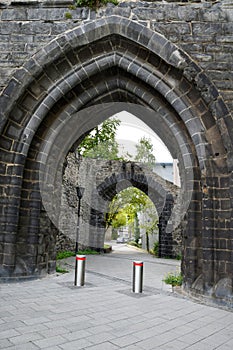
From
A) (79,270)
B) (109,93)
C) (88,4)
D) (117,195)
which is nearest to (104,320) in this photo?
(79,270)

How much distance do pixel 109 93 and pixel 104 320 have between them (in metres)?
4.59

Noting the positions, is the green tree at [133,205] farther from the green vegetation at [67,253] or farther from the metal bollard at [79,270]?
the metal bollard at [79,270]

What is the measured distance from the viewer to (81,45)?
17.6 feet

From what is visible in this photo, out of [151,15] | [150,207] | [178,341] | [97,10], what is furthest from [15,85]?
[150,207]

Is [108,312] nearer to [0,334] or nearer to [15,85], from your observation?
[0,334]

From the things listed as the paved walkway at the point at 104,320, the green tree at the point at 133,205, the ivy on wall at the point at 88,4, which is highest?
the ivy on wall at the point at 88,4

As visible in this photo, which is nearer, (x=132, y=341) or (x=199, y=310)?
(x=132, y=341)

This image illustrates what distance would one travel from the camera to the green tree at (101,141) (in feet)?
64.5

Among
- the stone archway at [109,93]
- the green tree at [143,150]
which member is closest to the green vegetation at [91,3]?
the stone archway at [109,93]

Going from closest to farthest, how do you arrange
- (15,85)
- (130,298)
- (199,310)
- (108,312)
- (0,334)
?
(0,334)
(108,312)
(199,310)
(130,298)
(15,85)

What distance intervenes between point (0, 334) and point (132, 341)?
121 cm

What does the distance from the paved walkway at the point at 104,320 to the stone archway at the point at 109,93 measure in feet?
2.66


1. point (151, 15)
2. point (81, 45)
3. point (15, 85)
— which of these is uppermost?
point (151, 15)

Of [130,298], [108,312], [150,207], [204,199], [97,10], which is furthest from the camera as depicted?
[150,207]
